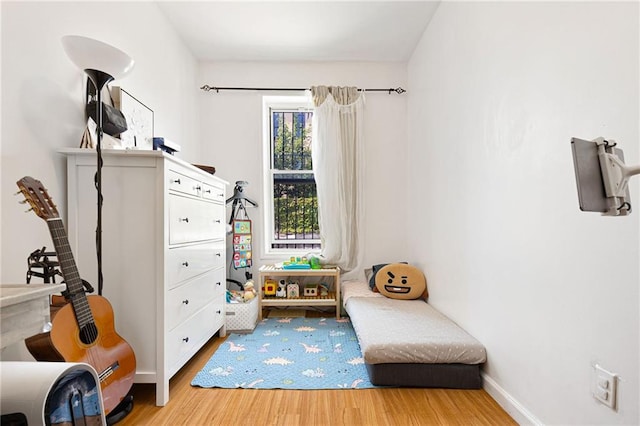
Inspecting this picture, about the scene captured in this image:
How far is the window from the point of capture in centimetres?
354

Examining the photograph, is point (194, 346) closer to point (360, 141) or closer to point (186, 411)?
point (186, 411)

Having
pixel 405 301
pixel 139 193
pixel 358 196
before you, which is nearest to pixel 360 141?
pixel 358 196

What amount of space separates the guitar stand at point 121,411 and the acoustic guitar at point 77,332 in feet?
0.31

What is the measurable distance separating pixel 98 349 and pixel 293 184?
2477 mm

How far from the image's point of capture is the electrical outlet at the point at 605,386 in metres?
1.01

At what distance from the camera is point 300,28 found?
275 cm

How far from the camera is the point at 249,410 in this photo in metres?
1.58

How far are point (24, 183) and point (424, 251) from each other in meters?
2.68

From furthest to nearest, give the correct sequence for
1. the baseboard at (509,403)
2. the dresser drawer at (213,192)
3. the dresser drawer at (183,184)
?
1. the dresser drawer at (213,192)
2. the dresser drawer at (183,184)
3. the baseboard at (509,403)

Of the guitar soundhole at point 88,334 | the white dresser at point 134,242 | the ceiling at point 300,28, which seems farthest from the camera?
the ceiling at point 300,28

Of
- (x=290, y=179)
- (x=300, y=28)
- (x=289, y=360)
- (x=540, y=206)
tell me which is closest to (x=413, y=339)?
(x=289, y=360)

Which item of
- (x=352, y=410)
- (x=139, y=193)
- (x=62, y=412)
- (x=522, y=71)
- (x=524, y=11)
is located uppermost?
(x=524, y=11)

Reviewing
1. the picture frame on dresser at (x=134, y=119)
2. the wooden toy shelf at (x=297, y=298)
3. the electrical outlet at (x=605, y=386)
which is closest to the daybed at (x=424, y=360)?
the electrical outlet at (x=605, y=386)

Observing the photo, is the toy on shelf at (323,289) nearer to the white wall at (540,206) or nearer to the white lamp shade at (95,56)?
A: the white wall at (540,206)
